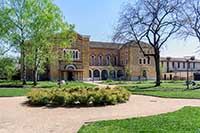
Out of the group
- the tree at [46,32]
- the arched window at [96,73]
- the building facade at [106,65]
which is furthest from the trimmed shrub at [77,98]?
the arched window at [96,73]

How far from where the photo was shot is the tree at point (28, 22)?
4212cm

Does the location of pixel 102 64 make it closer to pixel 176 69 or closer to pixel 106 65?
pixel 106 65

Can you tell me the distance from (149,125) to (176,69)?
91.4 m

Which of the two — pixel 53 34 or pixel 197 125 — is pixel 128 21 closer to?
pixel 53 34

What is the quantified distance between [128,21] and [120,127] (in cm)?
3295

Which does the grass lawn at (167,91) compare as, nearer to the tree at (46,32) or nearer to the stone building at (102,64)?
the tree at (46,32)

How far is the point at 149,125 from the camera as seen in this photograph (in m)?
10.1

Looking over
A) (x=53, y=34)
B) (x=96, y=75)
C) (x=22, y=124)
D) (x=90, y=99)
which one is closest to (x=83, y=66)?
(x=96, y=75)

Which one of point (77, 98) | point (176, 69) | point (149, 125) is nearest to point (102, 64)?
point (176, 69)

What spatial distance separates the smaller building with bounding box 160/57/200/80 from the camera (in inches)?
3487

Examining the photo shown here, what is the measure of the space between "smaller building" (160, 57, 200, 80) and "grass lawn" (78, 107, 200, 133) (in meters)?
77.7

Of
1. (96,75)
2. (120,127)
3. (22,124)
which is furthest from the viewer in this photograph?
(96,75)

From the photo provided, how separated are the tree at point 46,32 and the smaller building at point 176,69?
49.5 meters

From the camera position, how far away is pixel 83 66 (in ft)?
236
